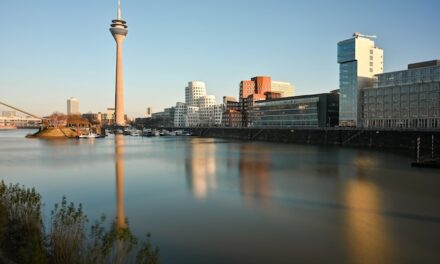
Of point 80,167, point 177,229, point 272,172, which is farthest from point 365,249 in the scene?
point 80,167

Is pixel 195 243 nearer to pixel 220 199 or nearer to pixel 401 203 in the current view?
pixel 220 199

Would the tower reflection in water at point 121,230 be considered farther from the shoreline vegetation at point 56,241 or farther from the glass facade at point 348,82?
the glass facade at point 348,82

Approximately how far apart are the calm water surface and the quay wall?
1287 inches

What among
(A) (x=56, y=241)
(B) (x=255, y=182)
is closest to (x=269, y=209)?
(B) (x=255, y=182)

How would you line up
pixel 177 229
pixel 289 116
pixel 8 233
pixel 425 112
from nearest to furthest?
pixel 8 233 < pixel 177 229 < pixel 425 112 < pixel 289 116

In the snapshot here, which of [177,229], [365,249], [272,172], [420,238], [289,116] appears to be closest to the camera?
[365,249]

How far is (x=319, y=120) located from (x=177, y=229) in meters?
121

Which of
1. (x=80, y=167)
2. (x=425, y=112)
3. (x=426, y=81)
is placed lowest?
(x=80, y=167)

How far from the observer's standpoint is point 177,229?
15.6 metres

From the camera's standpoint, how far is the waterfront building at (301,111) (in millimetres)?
129125

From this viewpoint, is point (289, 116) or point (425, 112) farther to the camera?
point (289, 116)

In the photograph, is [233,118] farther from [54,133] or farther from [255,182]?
[255,182]

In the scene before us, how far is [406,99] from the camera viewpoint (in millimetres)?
99500

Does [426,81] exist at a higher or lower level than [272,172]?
higher
